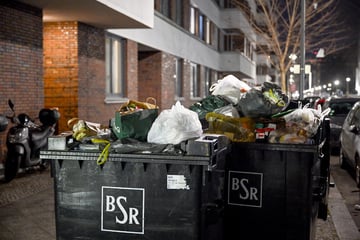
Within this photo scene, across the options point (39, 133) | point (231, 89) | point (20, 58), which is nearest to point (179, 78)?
point (20, 58)

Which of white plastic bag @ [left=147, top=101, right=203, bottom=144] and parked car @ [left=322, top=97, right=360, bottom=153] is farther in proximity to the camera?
parked car @ [left=322, top=97, right=360, bottom=153]

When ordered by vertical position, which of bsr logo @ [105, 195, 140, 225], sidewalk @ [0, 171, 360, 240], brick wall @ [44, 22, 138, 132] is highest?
brick wall @ [44, 22, 138, 132]

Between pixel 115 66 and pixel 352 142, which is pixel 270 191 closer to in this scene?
pixel 352 142

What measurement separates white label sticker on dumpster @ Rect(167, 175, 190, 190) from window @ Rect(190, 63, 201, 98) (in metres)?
21.4

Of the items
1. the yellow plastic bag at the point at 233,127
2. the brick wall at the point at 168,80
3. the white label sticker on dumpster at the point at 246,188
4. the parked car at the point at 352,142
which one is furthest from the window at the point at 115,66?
the white label sticker on dumpster at the point at 246,188

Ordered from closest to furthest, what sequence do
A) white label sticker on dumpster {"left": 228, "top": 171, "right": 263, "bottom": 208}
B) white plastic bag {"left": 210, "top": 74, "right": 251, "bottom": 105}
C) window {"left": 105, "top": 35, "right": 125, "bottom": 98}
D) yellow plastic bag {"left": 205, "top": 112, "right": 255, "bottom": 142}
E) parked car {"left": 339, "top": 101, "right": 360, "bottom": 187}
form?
white label sticker on dumpster {"left": 228, "top": 171, "right": 263, "bottom": 208} < yellow plastic bag {"left": 205, "top": 112, "right": 255, "bottom": 142} < white plastic bag {"left": 210, "top": 74, "right": 251, "bottom": 105} < parked car {"left": 339, "top": 101, "right": 360, "bottom": 187} < window {"left": 105, "top": 35, "right": 125, "bottom": 98}

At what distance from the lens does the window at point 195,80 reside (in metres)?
25.2

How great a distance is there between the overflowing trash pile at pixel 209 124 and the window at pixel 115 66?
350 inches

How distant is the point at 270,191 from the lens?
4508 mm

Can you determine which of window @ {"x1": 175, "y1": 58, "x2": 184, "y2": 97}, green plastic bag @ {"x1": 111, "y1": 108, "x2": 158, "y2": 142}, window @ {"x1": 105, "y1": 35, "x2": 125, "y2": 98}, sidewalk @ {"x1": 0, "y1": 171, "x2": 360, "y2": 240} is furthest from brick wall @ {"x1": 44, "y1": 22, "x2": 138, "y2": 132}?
window @ {"x1": 175, "y1": 58, "x2": 184, "y2": 97}

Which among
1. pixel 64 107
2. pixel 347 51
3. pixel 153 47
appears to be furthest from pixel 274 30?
pixel 347 51

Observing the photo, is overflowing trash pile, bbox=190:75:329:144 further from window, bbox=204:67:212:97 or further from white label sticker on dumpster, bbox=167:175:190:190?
window, bbox=204:67:212:97

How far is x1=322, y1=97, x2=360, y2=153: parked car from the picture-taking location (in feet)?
45.3

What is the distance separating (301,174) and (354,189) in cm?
547
